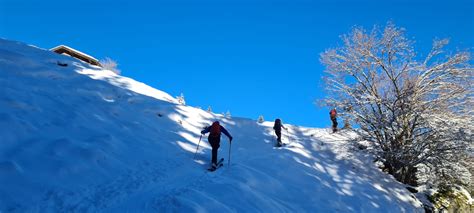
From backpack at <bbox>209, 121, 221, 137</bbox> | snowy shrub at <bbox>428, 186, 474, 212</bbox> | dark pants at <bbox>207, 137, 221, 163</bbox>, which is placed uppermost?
backpack at <bbox>209, 121, 221, 137</bbox>

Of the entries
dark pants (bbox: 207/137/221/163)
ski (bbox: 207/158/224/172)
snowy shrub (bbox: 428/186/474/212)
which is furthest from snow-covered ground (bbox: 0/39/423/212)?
snowy shrub (bbox: 428/186/474/212)

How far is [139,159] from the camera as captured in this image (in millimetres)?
13203

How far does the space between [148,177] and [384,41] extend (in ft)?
48.2

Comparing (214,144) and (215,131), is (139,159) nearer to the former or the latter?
(214,144)

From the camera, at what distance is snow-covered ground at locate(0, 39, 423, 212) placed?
973 cm

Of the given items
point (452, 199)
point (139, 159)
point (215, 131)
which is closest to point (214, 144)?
point (215, 131)

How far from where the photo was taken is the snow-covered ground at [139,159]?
9.73 metres

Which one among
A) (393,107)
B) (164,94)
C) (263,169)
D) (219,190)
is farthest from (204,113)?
(219,190)

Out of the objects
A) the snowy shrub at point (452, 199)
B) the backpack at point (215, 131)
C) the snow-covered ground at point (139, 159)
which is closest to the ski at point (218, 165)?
the snow-covered ground at point (139, 159)

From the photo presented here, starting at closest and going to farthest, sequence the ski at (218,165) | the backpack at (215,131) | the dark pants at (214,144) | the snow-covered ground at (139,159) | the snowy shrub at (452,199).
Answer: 1. the snow-covered ground at (139,159)
2. the ski at (218,165)
3. the dark pants at (214,144)
4. the backpack at (215,131)
5. the snowy shrub at (452,199)

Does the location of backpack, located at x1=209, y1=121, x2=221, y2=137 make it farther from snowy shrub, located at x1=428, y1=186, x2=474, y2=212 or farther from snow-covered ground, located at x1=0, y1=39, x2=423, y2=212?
snowy shrub, located at x1=428, y1=186, x2=474, y2=212

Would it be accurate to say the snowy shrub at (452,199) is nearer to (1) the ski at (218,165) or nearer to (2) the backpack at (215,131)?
(1) the ski at (218,165)

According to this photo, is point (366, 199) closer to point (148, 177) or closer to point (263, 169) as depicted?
point (263, 169)

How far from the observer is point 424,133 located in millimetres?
18094
